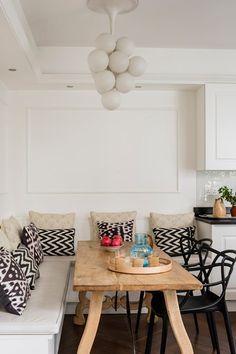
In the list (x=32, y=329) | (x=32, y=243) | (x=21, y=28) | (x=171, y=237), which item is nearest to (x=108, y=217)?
(x=171, y=237)

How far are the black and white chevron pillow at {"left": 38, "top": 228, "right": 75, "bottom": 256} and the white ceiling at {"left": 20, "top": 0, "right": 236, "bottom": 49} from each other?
6.68ft

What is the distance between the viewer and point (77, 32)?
3.95 m

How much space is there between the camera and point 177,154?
490cm

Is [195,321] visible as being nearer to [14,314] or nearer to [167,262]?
[167,262]

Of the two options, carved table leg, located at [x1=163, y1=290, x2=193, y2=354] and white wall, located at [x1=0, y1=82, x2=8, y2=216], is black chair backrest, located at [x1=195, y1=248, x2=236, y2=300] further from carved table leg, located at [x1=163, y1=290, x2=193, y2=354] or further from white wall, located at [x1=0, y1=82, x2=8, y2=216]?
white wall, located at [x1=0, y1=82, x2=8, y2=216]

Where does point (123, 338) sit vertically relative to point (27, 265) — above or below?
below

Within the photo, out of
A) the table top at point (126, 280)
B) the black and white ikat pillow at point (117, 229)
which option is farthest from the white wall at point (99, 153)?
the table top at point (126, 280)

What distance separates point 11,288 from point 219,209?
8.93 feet

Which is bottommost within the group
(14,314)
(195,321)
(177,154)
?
(195,321)

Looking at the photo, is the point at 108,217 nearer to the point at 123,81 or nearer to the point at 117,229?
the point at 117,229

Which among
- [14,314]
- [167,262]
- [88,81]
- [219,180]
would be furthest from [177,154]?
[14,314]

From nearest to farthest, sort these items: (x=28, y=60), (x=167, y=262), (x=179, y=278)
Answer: (x=179, y=278)
(x=167, y=262)
(x=28, y=60)

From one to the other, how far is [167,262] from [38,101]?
9.31ft

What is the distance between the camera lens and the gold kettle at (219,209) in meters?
4.48
